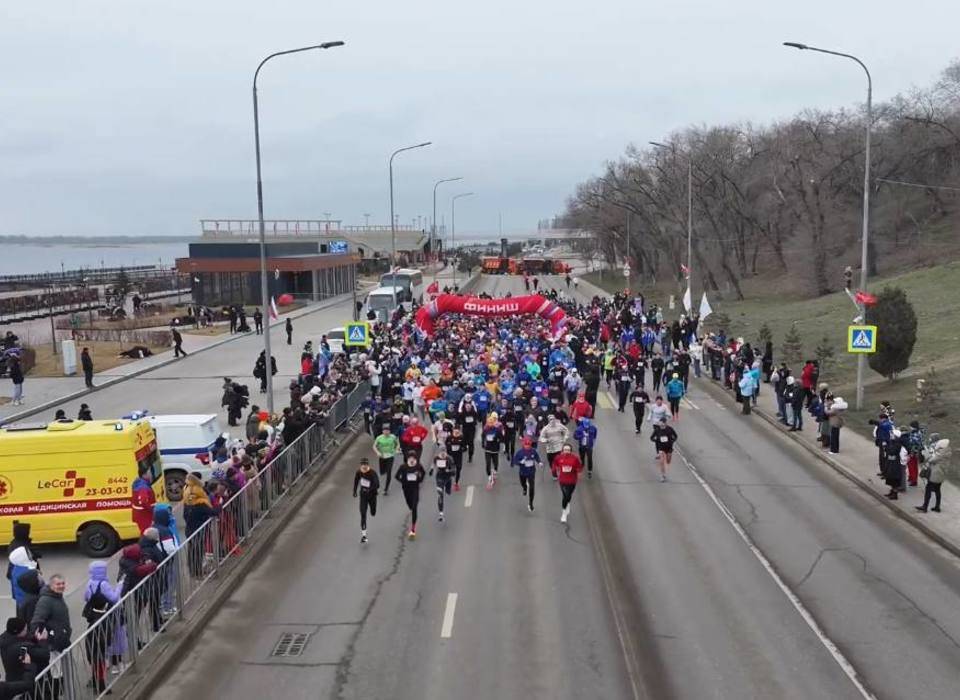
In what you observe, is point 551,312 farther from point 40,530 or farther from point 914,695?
point 914,695

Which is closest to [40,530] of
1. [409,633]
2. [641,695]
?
[409,633]

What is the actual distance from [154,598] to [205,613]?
1.19 m

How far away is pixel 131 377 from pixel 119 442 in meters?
22.8

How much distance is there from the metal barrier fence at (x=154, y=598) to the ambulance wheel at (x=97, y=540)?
2.10 m

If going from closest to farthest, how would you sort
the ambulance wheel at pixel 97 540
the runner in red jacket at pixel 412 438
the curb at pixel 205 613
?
the curb at pixel 205 613
the ambulance wheel at pixel 97 540
the runner in red jacket at pixel 412 438

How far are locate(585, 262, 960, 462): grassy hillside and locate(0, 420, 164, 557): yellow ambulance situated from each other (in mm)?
16956

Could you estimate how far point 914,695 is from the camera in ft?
31.1

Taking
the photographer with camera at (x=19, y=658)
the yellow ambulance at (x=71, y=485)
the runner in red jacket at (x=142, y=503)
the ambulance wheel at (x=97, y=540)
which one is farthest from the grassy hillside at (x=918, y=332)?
the photographer with camera at (x=19, y=658)

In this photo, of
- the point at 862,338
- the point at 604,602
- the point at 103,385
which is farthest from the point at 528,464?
the point at 103,385

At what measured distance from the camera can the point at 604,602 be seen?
12.0 m

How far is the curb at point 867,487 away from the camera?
14438 mm

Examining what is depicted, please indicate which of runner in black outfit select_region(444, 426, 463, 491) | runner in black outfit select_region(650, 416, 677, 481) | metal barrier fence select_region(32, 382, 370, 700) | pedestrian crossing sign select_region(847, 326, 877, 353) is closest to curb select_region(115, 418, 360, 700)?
metal barrier fence select_region(32, 382, 370, 700)

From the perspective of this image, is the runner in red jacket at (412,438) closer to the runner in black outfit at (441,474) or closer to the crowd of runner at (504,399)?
the crowd of runner at (504,399)

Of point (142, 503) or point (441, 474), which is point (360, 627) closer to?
point (142, 503)
